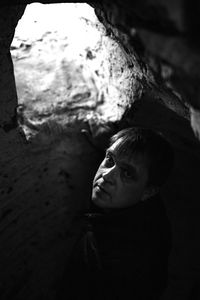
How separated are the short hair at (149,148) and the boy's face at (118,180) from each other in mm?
22

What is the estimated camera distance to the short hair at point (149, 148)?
1.55m

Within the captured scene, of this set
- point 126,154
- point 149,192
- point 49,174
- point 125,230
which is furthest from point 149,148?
point 49,174

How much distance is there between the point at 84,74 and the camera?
5.48 feet

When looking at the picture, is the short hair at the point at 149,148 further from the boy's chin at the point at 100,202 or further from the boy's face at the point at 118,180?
the boy's chin at the point at 100,202

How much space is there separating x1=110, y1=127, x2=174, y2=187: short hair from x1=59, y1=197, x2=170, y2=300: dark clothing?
0.15 m

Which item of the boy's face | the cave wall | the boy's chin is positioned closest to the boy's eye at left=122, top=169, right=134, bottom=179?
the boy's face

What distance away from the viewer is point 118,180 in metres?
1.53

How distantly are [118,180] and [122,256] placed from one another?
12.0 inches

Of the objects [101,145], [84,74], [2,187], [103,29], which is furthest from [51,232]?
[103,29]

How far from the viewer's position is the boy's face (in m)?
1.54

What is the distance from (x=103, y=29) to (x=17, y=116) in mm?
608

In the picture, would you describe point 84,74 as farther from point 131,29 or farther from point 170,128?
point 131,29

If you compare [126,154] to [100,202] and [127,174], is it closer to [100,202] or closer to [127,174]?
[127,174]

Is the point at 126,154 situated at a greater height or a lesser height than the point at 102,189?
greater
